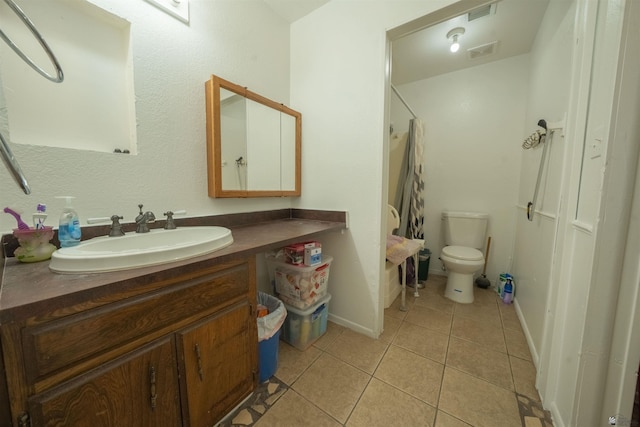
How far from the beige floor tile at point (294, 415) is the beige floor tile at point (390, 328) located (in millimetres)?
681

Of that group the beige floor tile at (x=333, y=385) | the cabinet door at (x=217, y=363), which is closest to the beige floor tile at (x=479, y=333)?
the beige floor tile at (x=333, y=385)

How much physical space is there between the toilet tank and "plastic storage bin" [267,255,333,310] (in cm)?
164

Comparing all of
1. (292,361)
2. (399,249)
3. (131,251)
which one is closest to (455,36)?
(399,249)

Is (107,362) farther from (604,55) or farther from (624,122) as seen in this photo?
(604,55)

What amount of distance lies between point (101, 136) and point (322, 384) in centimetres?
163

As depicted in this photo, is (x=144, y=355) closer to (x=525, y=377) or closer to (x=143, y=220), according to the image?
(x=143, y=220)

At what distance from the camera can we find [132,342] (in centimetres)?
68

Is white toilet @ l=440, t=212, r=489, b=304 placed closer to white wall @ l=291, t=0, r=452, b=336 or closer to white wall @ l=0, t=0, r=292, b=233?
white wall @ l=291, t=0, r=452, b=336

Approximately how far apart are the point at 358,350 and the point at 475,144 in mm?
2391

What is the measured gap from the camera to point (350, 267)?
164 cm

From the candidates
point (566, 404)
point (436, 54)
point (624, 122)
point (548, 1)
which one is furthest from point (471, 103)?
point (566, 404)

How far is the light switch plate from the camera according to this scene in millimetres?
1092

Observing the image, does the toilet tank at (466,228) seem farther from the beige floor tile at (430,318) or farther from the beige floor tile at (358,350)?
the beige floor tile at (358,350)

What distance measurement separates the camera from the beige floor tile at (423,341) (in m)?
1.41
